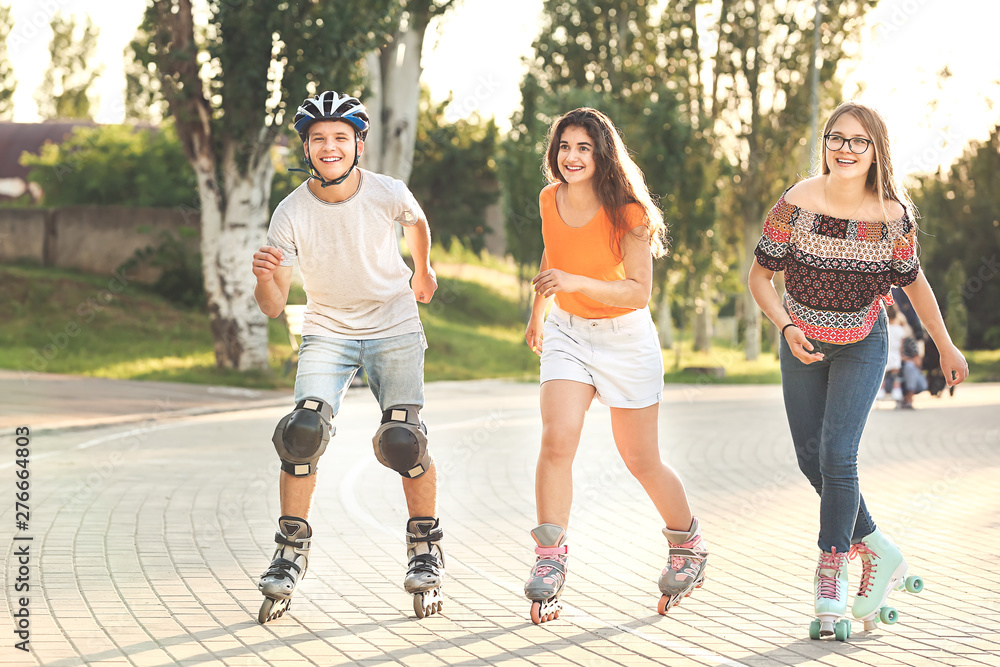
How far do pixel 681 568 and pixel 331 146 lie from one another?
218 centimetres

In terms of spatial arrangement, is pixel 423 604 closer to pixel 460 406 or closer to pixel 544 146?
pixel 544 146

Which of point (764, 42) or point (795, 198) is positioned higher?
point (764, 42)

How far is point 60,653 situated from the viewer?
4.39m

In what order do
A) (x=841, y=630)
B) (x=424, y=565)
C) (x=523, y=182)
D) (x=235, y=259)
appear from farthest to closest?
(x=523, y=182), (x=235, y=259), (x=424, y=565), (x=841, y=630)

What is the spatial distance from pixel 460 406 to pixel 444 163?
26.0 metres

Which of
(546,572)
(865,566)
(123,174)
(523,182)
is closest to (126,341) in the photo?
(123,174)

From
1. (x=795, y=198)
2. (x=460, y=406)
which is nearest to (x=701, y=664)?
(x=795, y=198)

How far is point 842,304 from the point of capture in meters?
4.84

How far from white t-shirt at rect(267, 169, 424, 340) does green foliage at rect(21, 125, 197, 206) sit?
77.5ft

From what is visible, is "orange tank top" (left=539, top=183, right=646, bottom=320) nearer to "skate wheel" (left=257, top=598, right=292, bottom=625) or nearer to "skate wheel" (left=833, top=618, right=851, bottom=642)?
"skate wheel" (left=833, top=618, right=851, bottom=642)

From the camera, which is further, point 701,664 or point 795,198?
point 795,198

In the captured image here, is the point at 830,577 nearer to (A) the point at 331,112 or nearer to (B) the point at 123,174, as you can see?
(A) the point at 331,112

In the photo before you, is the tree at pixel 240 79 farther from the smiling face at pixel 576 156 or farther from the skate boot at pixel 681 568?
the skate boot at pixel 681 568

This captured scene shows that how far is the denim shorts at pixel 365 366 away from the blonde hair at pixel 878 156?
1795 mm
